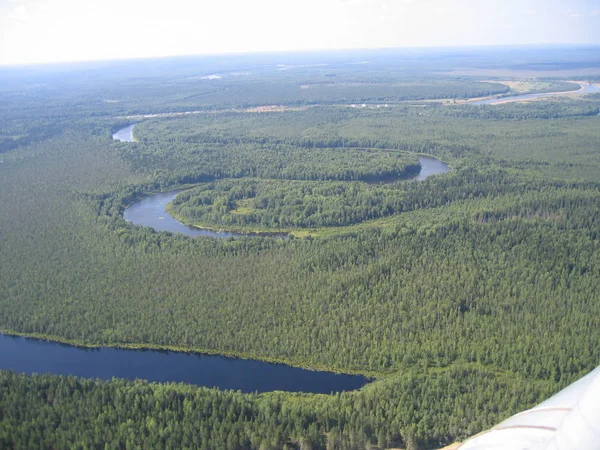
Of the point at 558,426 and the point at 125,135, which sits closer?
the point at 558,426

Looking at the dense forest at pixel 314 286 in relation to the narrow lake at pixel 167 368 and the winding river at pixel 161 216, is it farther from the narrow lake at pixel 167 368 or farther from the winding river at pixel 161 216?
the winding river at pixel 161 216

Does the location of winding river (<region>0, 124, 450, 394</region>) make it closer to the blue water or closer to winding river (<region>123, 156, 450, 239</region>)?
winding river (<region>123, 156, 450, 239</region>)

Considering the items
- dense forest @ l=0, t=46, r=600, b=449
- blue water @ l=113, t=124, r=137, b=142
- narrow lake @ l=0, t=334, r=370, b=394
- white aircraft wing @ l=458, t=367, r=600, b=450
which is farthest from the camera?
blue water @ l=113, t=124, r=137, b=142

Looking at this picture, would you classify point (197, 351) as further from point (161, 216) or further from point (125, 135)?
point (125, 135)

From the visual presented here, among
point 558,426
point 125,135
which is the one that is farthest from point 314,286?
point 125,135

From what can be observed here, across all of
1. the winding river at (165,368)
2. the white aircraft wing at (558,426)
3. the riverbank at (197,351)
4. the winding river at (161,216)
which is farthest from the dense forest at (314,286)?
the white aircraft wing at (558,426)

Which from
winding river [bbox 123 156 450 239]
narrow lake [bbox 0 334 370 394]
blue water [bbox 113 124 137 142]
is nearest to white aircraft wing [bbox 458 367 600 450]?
narrow lake [bbox 0 334 370 394]
